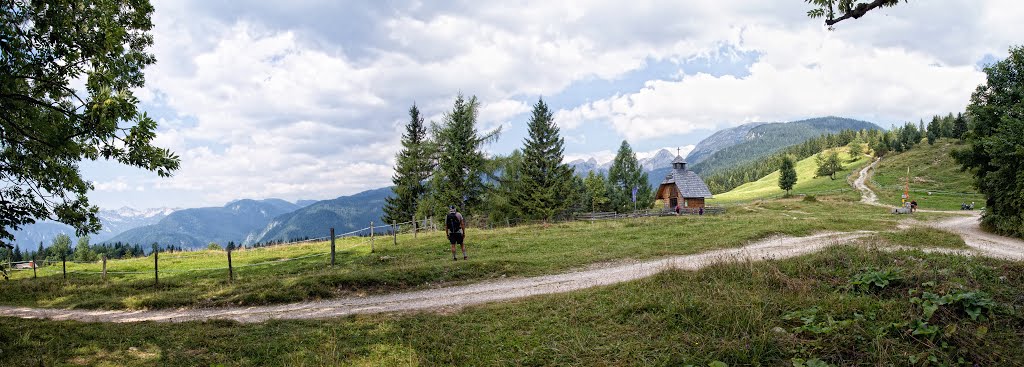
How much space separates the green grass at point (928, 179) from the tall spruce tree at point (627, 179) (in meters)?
35.0

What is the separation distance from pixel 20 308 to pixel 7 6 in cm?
1349

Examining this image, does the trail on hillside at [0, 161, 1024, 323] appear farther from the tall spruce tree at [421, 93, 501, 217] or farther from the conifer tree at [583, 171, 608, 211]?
the conifer tree at [583, 171, 608, 211]

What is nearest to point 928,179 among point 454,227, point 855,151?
point 855,151

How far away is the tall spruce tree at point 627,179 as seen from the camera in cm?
6856

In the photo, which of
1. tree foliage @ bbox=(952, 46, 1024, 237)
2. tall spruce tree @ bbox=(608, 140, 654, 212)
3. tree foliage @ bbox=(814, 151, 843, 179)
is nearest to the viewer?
tree foliage @ bbox=(952, 46, 1024, 237)

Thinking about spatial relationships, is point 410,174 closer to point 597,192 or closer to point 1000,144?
point 597,192

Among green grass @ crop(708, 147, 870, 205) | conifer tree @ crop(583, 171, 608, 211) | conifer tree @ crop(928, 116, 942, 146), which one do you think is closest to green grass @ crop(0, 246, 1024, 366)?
conifer tree @ crop(583, 171, 608, 211)

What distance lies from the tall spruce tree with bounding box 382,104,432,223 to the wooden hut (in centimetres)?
3333

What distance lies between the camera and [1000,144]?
74.3 ft

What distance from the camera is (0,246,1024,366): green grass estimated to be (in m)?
5.66

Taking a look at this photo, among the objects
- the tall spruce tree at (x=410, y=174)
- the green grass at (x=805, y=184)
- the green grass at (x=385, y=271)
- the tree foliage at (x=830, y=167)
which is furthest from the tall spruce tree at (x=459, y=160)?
the tree foliage at (x=830, y=167)

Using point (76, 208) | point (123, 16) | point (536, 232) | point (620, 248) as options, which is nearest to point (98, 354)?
point (76, 208)

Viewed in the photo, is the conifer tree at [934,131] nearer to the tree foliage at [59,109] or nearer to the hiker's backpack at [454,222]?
the hiker's backpack at [454,222]

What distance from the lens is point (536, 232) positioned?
97.5 feet
